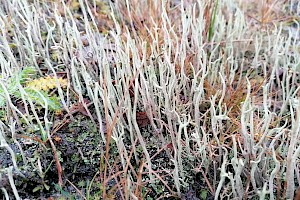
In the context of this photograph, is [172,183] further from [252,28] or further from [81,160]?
[252,28]

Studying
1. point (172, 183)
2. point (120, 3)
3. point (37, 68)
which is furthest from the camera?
point (120, 3)

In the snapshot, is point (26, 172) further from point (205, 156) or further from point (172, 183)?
point (205, 156)

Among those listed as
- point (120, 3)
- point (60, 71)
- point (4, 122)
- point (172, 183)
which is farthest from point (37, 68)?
point (172, 183)

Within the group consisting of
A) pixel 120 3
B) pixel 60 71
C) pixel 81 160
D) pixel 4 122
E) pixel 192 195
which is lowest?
pixel 192 195

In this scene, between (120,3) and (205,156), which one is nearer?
(205,156)

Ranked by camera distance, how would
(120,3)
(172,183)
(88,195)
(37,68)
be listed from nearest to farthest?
(88,195) → (172,183) → (37,68) → (120,3)

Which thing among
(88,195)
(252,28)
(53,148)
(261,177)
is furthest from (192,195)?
(252,28)

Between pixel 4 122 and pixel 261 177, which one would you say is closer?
pixel 261 177

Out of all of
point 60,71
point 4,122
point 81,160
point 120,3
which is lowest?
point 81,160

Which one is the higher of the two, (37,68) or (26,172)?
(37,68)
